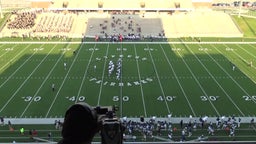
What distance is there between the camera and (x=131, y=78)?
32.7 metres

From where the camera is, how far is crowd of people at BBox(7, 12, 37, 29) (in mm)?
56744

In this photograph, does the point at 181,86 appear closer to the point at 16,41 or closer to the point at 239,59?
the point at 239,59

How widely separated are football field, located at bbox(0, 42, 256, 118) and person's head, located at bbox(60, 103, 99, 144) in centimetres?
2223

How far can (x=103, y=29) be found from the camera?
57625mm

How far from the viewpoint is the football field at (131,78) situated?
25.8 meters

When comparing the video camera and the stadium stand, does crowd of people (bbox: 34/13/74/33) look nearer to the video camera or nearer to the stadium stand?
the stadium stand

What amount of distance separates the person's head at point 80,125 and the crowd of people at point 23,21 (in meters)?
57.2

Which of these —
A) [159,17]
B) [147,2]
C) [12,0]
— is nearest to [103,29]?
[159,17]

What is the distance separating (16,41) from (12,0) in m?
37.0

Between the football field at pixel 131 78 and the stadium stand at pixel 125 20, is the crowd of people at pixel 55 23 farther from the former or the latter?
the football field at pixel 131 78

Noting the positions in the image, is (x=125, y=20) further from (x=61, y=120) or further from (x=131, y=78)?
(x=61, y=120)

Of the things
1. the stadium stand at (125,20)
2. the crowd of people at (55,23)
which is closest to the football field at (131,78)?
the stadium stand at (125,20)

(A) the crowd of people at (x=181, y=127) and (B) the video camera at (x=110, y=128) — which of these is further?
(A) the crowd of people at (x=181, y=127)

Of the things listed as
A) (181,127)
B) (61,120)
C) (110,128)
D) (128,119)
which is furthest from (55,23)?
(110,128)
